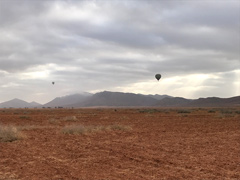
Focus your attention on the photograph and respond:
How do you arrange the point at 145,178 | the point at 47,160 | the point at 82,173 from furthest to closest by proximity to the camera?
1. the point at 47,160
2. the point at 82,173
3. the point at 145,178

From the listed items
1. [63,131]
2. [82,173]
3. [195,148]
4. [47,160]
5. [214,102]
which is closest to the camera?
[82,173]

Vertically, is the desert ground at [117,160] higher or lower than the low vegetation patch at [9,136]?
lower

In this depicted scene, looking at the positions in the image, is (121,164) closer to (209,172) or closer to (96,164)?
(96,164)

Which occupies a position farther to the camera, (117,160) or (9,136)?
(9,136)

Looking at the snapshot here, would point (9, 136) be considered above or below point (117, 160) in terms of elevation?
above

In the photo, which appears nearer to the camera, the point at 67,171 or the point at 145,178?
the point at 145,178

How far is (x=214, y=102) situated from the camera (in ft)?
598

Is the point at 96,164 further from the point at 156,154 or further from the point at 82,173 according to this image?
the point at 156,154

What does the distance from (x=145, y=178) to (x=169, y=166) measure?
1803 mm

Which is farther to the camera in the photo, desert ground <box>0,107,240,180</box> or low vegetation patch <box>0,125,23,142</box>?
low vegetation patch <box>0,125,23,142</box>

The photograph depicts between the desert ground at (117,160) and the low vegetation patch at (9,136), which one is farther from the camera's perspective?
the low vegetation patch at (9,136)

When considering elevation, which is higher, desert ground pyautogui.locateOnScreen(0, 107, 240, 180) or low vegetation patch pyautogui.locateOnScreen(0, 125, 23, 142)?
low vegetation patch pyautogui.locateOnScreen(0, 125, 23, 142)

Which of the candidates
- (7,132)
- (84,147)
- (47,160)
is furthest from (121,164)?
(7,132)

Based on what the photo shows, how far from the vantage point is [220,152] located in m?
12.9
